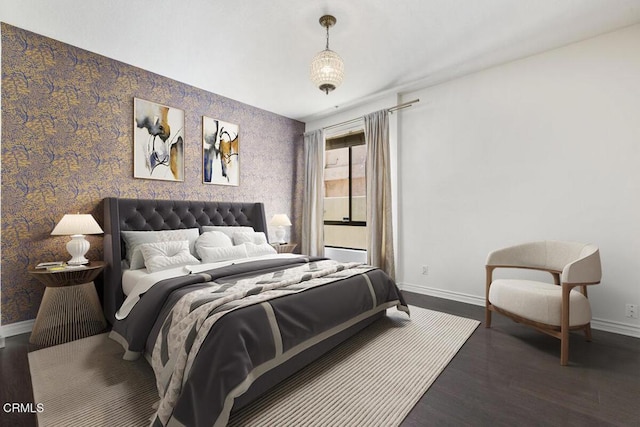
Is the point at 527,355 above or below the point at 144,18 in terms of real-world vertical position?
below

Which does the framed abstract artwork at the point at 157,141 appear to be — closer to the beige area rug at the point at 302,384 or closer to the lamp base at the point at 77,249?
the lamp base at the point at 77,249

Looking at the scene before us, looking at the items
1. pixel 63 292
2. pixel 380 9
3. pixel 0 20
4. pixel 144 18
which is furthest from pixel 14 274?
pixel 380 9

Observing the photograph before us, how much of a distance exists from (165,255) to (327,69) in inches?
92.8

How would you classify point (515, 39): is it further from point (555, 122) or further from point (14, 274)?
point (14, 274)

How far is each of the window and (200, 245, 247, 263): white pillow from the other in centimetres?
212

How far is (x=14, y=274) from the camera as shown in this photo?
2631 mm

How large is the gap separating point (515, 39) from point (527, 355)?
2.88 meters

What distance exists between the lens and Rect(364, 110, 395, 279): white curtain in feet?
13.5

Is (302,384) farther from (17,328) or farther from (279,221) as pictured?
(279,221)

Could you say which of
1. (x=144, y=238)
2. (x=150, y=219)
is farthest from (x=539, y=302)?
(x=150, y=219)

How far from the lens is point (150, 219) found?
3.38 meters

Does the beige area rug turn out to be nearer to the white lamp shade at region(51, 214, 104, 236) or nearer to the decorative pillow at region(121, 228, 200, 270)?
the decorative pillow at region(121, 228, 200, 270)

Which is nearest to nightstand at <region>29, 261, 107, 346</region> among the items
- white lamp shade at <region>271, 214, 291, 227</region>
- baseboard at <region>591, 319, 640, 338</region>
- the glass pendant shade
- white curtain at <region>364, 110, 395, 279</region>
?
white lamp shade at <region>271, 214, 291, 227</region>

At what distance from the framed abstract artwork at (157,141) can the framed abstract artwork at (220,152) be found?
0.34 meters
